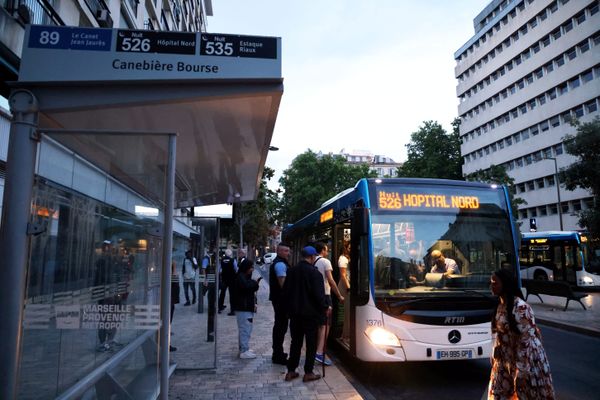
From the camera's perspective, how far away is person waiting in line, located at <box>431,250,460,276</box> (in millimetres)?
6273

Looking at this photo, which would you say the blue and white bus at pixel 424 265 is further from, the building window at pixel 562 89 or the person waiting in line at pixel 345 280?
the building window at pixel 562 89

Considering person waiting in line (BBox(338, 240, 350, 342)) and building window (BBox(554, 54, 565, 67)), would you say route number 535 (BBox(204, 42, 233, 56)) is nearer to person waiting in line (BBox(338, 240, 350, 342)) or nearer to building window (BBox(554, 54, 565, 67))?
person waiting in line (BBox(338, 240, 350, 342))

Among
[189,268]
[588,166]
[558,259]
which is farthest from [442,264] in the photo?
[558,259]

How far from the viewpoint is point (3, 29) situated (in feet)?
20.2

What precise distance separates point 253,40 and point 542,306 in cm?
1533

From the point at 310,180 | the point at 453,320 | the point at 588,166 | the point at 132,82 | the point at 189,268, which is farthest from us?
the point at 310,180

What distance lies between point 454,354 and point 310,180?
5112 cm

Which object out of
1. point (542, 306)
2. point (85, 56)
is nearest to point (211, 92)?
point (85, 56)

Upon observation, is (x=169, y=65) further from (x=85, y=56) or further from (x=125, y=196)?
(x=125, y=196)

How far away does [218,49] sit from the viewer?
4129mm

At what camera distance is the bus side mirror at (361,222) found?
19.7ft

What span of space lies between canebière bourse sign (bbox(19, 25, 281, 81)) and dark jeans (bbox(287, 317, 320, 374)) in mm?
3284

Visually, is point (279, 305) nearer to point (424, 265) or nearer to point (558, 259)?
point (424, 265)

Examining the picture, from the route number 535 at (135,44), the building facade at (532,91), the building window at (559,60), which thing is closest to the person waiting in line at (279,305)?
the route number 535 at (135,44)
